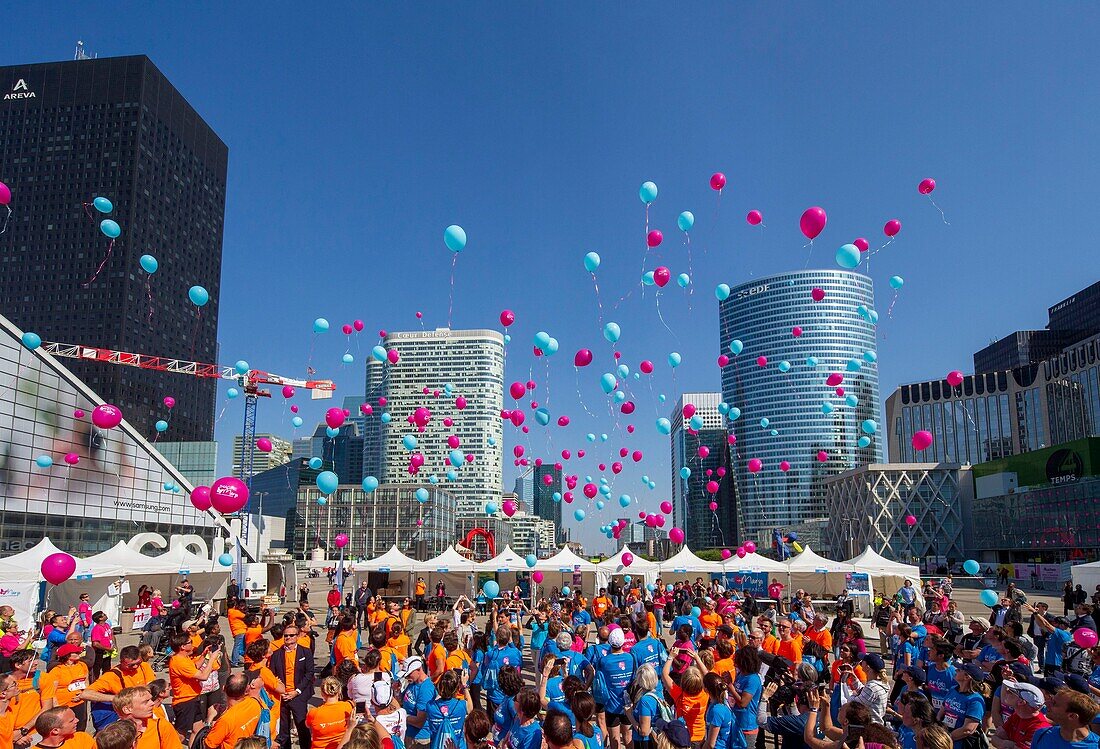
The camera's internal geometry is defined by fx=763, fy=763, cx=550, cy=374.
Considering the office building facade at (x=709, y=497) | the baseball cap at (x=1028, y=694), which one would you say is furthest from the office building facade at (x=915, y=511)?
the baseball cap at (x=1028, y=694)

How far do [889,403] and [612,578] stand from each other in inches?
5349

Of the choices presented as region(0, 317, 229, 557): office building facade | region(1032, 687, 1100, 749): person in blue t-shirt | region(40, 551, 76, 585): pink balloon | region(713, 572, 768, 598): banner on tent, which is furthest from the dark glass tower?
region(1032, 687, 1100, 749): person in blue t-shirt

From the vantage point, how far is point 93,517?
36.2 metres

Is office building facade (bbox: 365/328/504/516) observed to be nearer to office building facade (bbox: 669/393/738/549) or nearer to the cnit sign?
office building facade (bbox: 669/393/738/549)

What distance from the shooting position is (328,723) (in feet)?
18.6

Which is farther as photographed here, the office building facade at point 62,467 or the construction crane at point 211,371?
the construction crane at point 211,371

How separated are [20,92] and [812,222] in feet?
469

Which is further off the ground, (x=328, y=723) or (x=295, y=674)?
(x=328, y=723)

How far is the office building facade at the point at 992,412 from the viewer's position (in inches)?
4528

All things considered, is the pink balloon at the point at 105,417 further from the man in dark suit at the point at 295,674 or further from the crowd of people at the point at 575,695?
the man in dark suit at the point at 295,674

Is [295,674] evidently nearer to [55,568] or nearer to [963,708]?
[963,708]

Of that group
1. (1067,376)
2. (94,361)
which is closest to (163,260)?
(94,361)

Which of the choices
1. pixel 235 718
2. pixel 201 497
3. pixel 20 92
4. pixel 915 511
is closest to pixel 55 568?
pixel 201 497

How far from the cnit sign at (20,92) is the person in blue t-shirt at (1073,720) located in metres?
149
